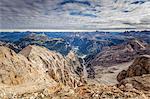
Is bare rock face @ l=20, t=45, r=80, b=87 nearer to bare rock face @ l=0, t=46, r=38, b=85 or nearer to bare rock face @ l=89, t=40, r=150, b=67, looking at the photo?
bare rock face @ l=0, t=46, r=38, b=85

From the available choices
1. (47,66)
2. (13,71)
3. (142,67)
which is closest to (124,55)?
(142,67)

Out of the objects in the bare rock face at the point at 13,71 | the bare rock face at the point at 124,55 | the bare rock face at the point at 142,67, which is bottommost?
the bare rock face at the point at 124,55

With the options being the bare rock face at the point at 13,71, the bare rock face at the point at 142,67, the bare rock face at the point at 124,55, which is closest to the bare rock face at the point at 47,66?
the bare rock face at the point at 13,71

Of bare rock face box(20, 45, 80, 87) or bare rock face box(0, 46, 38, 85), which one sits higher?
bare rock face box(0, 46, 38, 85)

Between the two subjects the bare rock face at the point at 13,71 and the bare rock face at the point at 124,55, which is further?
the bare rock face at the point at 124,55

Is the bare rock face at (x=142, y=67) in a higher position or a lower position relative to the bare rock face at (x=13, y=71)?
lower

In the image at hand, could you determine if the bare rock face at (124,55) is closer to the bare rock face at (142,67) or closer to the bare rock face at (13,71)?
the bare rock face at (142,67)

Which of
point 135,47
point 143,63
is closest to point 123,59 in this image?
point 135,47

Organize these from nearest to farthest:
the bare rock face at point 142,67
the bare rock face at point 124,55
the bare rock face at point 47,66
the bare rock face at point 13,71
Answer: the bare rock face at point 13,71 < the bare rock face at point 47,66 < the bare rock face at point 142,67 < the bare rock face at point 124,55

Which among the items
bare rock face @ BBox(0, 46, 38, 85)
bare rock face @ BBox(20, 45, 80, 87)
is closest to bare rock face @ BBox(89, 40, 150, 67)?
bare rock face @ BBox(20, 45, 80, 87)

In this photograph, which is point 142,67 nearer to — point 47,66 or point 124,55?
point 47,66

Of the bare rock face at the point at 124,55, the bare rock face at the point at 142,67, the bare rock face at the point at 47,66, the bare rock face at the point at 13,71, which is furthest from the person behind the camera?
the bare rock face at the point at 124,55
